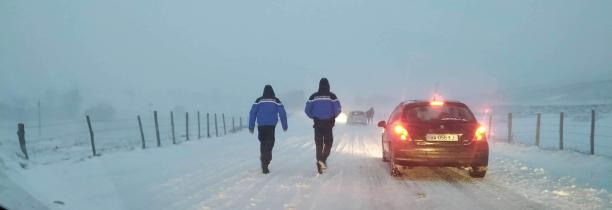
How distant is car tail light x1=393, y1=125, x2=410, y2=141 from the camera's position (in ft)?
29.4

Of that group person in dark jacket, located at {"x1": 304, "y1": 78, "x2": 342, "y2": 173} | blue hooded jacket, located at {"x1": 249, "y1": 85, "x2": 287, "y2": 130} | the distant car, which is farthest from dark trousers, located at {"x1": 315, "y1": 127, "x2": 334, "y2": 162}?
the distant car

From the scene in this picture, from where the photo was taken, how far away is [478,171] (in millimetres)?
9078

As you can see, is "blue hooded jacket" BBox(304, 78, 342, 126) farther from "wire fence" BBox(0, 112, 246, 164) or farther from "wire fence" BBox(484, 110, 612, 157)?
"wire fence" BBox(484, 110, 612, 157)

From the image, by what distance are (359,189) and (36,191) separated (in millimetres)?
4804

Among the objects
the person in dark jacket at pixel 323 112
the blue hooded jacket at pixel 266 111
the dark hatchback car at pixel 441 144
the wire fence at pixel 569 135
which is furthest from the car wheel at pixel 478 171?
the wire fence at pixel 569 135

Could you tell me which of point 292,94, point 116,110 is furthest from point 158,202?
point 292,94

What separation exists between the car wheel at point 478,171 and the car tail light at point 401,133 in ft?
4.45

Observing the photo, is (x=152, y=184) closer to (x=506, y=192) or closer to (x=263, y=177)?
(x=263, y=177)

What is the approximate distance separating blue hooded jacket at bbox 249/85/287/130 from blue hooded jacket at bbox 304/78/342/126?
640 millimetres

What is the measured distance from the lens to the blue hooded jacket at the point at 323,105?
34.0ft

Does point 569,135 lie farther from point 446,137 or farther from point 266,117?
point 266,117

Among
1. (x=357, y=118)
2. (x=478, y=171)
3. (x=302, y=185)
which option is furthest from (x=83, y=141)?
(x=478, y=171)

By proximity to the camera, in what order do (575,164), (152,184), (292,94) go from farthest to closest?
(292,94)
(575,164)
(152,184)

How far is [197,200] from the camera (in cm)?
680
